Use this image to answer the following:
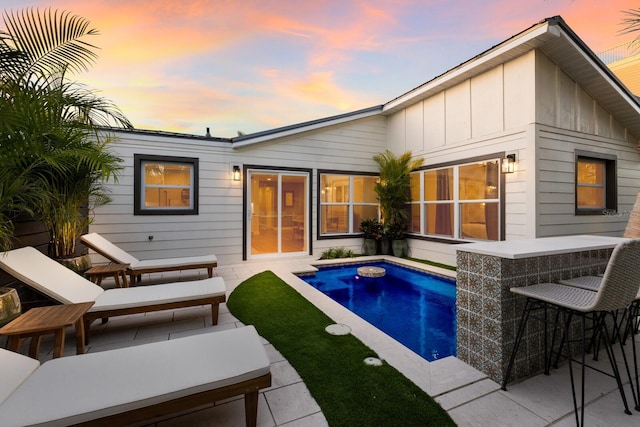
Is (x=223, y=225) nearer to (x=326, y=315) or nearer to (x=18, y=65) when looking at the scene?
(x=326, y=315)

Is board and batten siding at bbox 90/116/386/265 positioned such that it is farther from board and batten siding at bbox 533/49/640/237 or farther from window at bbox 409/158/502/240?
board and batten siding at bbox 533/49/640/237

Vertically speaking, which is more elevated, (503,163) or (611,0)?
(611,0)

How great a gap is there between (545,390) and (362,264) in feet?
17.5

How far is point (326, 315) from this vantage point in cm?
377

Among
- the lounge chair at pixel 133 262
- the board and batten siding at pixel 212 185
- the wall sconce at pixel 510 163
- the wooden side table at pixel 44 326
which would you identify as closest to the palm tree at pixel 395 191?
the board and batten siding at pixel 212 185

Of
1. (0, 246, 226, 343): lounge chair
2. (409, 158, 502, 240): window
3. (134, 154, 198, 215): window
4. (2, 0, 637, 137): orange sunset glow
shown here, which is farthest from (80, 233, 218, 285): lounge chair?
(409, 158, 502, 240): window

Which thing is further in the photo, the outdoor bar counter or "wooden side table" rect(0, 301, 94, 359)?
the outdoor bar counter

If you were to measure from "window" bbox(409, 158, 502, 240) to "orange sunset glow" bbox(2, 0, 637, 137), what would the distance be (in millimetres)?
2501

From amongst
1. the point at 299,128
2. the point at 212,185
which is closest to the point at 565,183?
the point at 299,128

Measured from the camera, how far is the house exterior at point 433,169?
555 cm

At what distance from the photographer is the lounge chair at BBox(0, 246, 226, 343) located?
2.85 meters

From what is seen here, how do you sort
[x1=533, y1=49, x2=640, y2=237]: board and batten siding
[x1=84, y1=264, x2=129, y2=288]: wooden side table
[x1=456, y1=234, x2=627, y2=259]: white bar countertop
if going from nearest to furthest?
1. [x1=456, y1=234, x2=627, y2=259]: white bar countertop
2. [x1=84, y1=264, x2=129, y2=288]: wooden side table
3. [x1=533, y1=49, x2=640, y2=237]: board and batten siding

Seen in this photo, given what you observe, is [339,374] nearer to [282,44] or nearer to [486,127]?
[486,127]

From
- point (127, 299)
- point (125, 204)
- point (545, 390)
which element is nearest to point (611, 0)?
point (545, 390)
